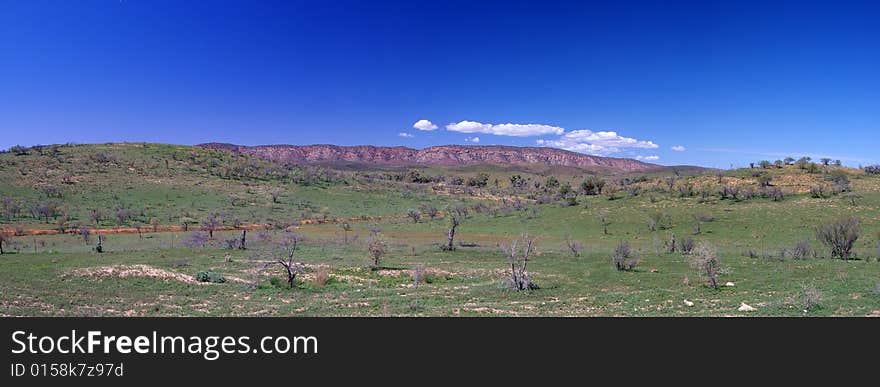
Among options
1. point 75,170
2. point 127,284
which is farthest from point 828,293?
point 75,170

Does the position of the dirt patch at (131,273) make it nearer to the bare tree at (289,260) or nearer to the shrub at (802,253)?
the bare tree at (289,260)

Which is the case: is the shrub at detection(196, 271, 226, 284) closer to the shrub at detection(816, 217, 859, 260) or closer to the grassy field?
the grassy field

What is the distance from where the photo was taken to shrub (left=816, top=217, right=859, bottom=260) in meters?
30.8

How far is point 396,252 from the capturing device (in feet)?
124

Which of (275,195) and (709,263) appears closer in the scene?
(709,263)

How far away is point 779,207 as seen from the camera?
5434cm

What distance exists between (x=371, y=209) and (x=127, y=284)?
62960 mm

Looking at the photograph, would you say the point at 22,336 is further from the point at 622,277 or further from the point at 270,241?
the point at 270,241

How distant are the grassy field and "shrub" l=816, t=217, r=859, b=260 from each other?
0.94m

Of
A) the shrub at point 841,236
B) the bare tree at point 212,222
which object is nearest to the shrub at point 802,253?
the shrub at point 841,236

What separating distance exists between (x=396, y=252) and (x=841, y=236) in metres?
28.8

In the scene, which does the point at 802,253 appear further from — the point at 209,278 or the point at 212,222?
the point at 212,222

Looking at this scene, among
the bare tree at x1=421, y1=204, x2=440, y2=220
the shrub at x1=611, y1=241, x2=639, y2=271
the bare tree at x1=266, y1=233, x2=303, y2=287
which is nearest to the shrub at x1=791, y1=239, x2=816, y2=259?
the shrub at x1=611, y1=241, x2=639, y2=271

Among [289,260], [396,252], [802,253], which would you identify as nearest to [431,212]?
[396,252]
